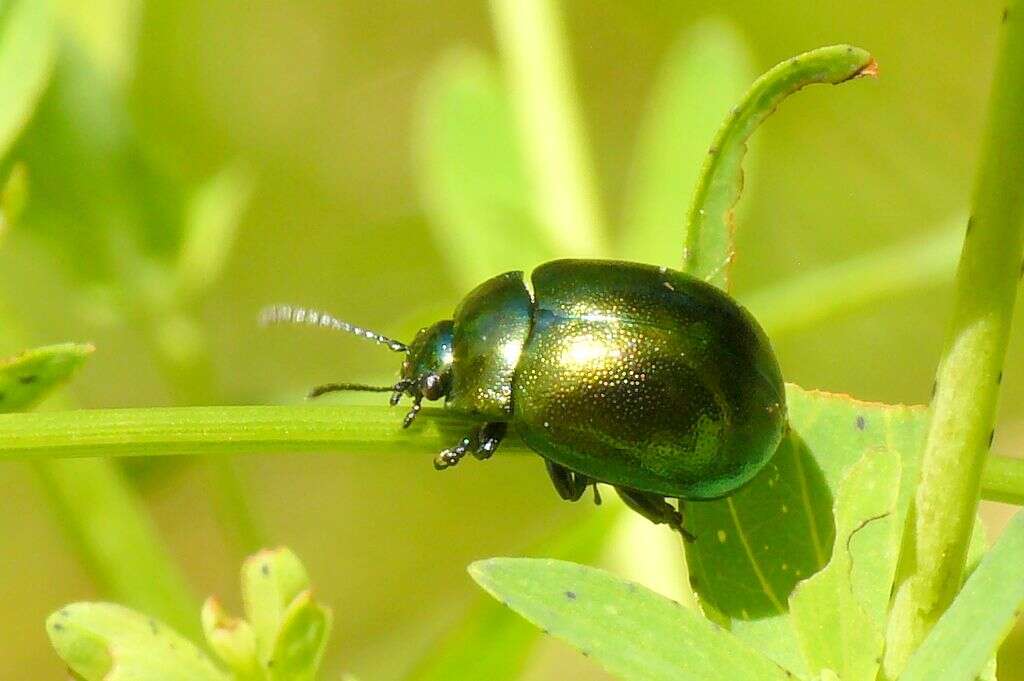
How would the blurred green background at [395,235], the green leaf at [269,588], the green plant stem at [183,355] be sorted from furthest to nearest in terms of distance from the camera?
the blurred green background at [395,235] < the green plant stem at [183,355] < the green leaf at [269,588]

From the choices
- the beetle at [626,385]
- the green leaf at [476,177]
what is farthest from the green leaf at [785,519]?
the green leaf at [476,177]

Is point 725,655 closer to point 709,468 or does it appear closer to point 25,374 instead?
point 709,468

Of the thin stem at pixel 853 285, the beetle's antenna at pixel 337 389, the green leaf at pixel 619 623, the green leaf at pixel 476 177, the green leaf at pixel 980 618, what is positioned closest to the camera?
the green leaf at pixel 980 618

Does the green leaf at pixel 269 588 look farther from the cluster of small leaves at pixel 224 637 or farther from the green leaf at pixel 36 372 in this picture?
the green leaf at pixel 36 372

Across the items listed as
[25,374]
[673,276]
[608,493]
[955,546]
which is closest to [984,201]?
[955,546]

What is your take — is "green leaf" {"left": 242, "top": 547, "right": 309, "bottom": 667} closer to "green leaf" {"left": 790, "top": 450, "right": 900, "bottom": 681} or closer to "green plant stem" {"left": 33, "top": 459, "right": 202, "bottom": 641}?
Result: "green leaf" {"left": 790, "top": 450, "right": 900, "bottom": 681}

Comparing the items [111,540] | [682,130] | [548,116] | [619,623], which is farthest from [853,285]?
[619,623]

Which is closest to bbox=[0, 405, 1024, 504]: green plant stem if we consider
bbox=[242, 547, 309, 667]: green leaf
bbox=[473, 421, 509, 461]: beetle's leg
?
bbox=[242, 547, 309, 667]: green leaf

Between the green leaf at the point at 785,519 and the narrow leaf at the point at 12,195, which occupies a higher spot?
the narrow leaf at the point at 12,195
